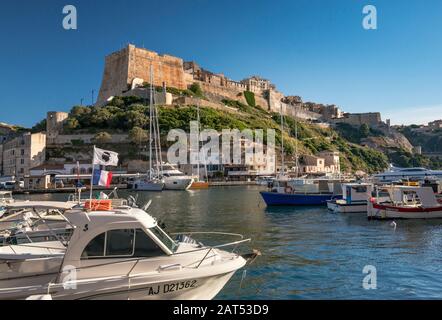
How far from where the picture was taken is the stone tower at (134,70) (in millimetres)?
110438

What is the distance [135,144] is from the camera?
90.4 m

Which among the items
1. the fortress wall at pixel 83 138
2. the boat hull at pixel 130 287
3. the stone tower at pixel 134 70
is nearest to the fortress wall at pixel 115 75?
the stone tower at pixel 134 70

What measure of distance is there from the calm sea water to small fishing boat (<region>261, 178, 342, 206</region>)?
8.11 metres

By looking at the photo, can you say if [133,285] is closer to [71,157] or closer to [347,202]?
[347,202]

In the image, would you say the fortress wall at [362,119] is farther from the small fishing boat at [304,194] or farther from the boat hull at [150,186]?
the small fishing boat at [304,194]

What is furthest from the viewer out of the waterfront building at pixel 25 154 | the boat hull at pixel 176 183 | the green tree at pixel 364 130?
the green tree at pixel 364 130

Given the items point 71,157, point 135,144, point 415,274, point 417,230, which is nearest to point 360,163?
point 135,144

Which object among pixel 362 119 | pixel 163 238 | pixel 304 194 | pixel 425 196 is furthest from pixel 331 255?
pixel 362 119

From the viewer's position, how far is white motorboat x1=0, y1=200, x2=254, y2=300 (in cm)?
830

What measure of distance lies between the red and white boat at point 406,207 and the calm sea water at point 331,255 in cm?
107

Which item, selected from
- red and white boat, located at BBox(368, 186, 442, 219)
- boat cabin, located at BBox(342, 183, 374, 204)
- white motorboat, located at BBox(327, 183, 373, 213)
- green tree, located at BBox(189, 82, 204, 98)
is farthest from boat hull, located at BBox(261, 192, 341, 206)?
green tree, located at BBox(189, 82, 204, 98)

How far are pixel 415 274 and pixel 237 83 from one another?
438ft

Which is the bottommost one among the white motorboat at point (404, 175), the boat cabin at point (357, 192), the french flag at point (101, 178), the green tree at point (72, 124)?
the boat cabin at point (357, 192)
